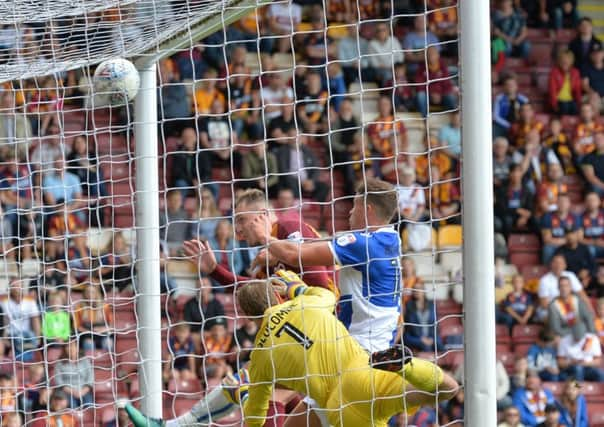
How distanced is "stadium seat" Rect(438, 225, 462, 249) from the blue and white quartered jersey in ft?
15.9

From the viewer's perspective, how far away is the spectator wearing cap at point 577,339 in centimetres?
1041

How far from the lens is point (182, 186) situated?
9.80 metres

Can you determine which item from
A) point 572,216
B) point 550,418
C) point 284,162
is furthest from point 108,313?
point 572,216

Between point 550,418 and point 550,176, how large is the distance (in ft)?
8.42

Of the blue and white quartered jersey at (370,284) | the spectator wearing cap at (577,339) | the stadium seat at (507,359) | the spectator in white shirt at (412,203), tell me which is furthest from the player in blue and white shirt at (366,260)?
the spectator wearing cap at (577,339)

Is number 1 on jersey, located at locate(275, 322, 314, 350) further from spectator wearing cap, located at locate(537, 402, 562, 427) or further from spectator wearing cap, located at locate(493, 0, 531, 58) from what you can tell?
spectator wearing cap, located at locate(493, 0, 531, 58)

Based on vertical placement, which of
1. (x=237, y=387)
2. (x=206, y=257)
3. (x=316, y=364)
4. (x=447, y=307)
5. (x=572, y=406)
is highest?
(x=206, y=257)

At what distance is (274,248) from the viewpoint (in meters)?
4.82

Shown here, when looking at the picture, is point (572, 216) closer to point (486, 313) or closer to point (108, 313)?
point (108, 313)

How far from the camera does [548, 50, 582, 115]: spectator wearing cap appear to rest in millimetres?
11953

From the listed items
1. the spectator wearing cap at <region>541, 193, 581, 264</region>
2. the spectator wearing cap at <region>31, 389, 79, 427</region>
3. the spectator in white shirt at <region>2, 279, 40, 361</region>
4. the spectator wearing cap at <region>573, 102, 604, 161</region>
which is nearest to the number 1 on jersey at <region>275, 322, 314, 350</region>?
the spectator wearing cap at <region>31, 389, 79, 427</region>

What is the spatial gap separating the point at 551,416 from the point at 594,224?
2.15 meters

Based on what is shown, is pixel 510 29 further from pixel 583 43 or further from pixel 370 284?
pixel 370 284

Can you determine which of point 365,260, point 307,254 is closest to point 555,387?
point 365,260
